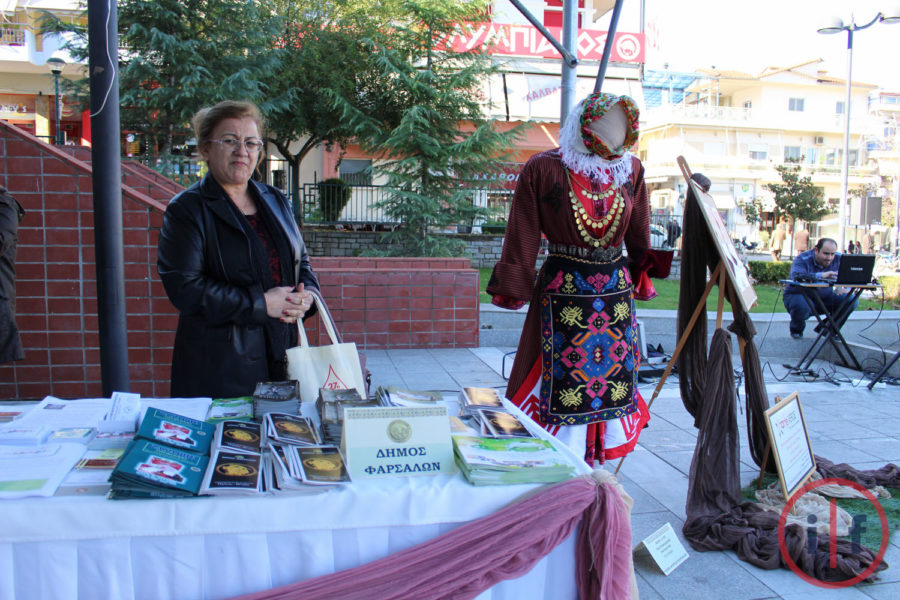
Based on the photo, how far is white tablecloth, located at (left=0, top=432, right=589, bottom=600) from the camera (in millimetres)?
1386

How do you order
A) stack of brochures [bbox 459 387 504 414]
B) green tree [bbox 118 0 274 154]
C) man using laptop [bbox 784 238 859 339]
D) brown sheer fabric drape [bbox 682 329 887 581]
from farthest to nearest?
green tree [bbox 118 0 274 154], man using laptop [bbox 784 238 859 339], brown sheer fabric drape [bbox 682 329 887 581], stack of brochures [bbox 459 387 504 414]

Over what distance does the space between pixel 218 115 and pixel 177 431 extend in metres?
1.28

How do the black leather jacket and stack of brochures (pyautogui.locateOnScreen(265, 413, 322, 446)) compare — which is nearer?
stack of brochures (pyautogui.locateOnScreen(265, 413, 322, 446))

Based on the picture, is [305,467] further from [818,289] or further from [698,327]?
A: [818,289]

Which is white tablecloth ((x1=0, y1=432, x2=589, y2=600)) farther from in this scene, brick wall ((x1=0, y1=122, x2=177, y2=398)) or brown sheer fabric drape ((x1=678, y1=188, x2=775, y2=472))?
brick wall ((x1=0, y1=122, x2=177, y2=398))

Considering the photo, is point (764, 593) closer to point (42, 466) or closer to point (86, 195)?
point (42, 466)

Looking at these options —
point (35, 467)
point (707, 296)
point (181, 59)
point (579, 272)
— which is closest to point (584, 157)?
point (579, 272)

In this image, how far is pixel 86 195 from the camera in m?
4.55

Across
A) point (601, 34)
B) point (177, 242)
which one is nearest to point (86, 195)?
point (177, 242)

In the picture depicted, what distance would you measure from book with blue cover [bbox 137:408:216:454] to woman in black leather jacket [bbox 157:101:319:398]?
2.16ft

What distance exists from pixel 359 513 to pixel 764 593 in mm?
1987

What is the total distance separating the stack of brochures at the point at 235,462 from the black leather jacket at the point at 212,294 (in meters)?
0.67

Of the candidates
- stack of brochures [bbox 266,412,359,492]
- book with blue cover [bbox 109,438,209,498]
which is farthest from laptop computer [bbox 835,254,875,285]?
book with blue cover [bbox 109,438,209,498]

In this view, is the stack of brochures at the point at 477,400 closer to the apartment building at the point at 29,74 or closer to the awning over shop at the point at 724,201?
the apartment building at the point at 29,74
